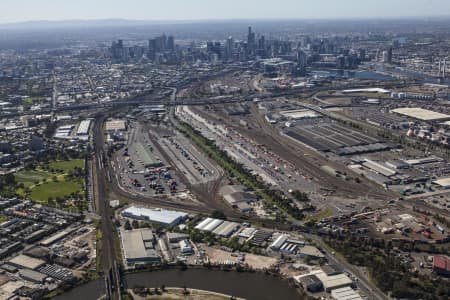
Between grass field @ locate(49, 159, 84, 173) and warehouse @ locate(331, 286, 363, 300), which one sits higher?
grass field @ locate(49, 159, 84, 173)

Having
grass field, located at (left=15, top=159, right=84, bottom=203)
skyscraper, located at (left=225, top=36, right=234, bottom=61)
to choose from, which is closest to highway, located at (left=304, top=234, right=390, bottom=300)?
grass field, located at (left=15, top=159, right=84, bottom=203)

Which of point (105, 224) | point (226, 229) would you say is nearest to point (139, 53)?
point (105, 224)

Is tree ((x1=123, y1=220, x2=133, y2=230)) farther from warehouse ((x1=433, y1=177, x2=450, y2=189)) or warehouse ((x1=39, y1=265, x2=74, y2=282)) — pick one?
warehouse ((x1=433, y1=177, x2=450, y2=189))

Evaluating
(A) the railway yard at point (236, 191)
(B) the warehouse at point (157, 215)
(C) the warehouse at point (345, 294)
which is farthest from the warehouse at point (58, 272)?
(C) the warehouse at point (345, 294)

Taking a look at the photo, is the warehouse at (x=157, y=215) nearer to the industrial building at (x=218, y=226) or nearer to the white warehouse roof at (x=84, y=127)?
the industrial building at (x=218, y=226)

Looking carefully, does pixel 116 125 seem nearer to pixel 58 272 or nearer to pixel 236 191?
pixel 236 191

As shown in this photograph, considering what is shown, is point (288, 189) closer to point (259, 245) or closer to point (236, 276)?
point (259, 245)
